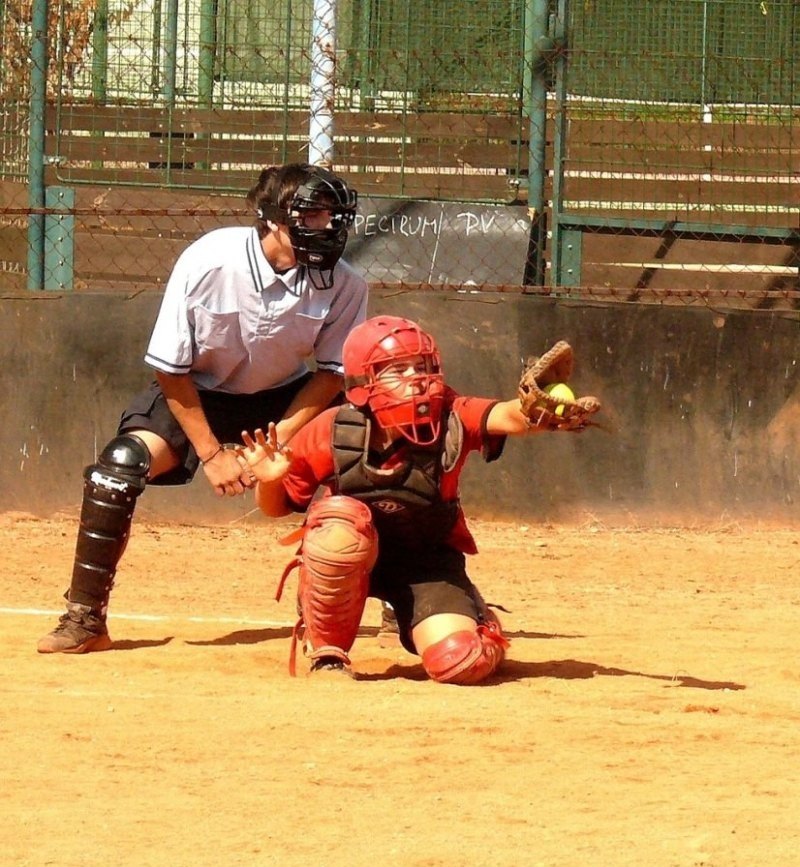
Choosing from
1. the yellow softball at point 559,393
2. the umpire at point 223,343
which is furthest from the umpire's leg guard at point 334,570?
the yellow softball at point 559,393

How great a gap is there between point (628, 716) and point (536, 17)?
5535 millimetres

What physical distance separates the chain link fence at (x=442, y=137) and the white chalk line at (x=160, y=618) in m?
2.70

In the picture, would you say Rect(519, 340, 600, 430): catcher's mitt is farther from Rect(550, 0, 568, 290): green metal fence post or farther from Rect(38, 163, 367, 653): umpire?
Rect(550, 0, 568, 290): green metal fence post

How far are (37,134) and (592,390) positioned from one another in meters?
3.51

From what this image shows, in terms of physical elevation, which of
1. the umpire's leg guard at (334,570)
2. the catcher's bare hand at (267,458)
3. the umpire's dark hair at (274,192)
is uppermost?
the umpire's dark hair at (274,192)

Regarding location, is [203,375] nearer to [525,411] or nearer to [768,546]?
[525,411]

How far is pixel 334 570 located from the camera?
4.98 m

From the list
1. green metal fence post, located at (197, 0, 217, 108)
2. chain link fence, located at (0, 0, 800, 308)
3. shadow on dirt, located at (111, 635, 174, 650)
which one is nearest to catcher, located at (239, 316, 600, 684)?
shadow on dirt, located at (111, 635, 174, 650)

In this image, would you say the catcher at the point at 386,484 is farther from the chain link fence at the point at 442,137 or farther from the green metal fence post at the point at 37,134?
the green metal fence post at the point at 37,134

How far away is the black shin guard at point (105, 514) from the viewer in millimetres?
5508

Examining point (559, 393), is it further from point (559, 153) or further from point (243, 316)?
point (559, 153)

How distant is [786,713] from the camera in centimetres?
472

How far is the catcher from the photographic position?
195 inches

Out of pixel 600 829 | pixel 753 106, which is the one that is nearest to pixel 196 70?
pixel 753 106
